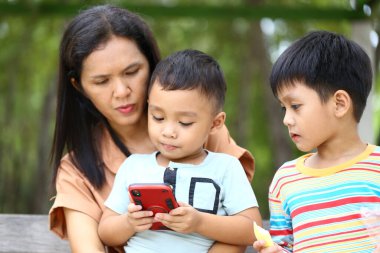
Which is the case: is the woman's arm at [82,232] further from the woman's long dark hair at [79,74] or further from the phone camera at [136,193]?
the phone camera at [136,193]

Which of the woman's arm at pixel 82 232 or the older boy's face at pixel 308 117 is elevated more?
the older boy's face at pixel 308 117

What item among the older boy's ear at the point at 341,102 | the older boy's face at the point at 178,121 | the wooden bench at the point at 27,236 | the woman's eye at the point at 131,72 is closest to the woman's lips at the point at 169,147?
the older boy's face at the point at 178,121

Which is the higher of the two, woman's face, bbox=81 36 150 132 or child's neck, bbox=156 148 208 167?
woman's face, bbox=81 36 150 132

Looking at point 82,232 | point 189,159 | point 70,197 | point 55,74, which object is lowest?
point 55,74

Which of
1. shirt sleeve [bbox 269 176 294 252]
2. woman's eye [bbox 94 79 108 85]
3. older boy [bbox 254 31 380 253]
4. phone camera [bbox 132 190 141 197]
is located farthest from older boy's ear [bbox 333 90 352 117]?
woman's eye [bbox 94 79 108 85]

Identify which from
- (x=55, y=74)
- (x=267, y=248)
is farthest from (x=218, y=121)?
(x=55, y=74)

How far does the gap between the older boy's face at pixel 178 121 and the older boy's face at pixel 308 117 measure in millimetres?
371

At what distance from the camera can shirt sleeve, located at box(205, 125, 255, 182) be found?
3227mm

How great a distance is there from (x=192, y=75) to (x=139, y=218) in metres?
0.59

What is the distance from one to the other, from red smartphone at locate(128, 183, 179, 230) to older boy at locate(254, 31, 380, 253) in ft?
1.11

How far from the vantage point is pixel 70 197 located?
3.12 metres

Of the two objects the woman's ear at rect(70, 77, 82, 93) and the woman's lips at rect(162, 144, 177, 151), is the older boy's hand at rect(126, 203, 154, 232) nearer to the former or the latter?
the woman's lips at rect(162, 144, 177, 151)

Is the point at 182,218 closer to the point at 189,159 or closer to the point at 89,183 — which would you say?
the point at 189,159

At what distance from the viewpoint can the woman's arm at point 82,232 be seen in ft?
9.71
